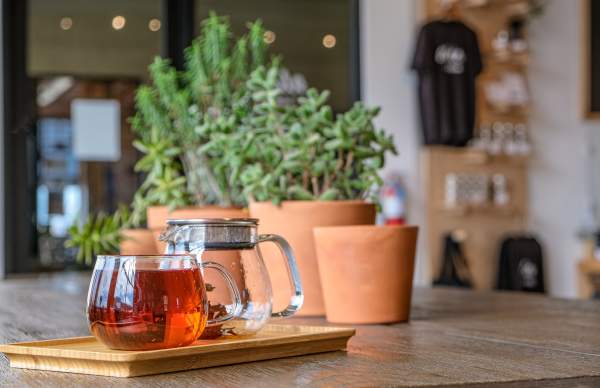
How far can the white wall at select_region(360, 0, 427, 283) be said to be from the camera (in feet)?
18.6

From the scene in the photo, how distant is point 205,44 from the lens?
1689mm

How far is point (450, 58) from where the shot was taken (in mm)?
5609

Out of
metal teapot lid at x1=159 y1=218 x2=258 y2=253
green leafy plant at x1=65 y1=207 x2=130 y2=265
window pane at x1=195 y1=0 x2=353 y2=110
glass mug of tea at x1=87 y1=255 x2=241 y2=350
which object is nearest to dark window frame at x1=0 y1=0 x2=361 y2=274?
window pane at x1=195 y1=0 x2=353 y2=110

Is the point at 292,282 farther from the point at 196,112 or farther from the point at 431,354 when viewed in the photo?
the point at 196,112

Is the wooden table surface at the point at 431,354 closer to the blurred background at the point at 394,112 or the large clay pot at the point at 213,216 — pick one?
the large clay pot at the point at 213,216

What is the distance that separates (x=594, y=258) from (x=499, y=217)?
611 millimetres

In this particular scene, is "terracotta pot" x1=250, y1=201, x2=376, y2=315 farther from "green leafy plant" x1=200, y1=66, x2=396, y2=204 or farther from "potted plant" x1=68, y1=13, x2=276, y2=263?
"potted plant" x1=68, y1=13, x2=276, y2=263

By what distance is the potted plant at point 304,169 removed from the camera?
143 centimetres

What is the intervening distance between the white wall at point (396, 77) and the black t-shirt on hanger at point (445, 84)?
132 mm

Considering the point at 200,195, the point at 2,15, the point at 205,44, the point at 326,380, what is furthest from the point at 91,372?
the point at 2,15

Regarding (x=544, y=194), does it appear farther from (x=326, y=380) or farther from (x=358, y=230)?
(x=326, y=380)

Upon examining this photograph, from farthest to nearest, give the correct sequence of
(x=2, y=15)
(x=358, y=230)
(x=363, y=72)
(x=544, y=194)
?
(x=544, y=194)
(x=363, y=72)
(x=2, y=15)
(x=358, y=230)

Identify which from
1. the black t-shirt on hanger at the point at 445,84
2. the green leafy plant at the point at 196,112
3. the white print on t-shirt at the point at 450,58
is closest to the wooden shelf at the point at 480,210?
the black t-shirt on hanger at the point at 445,84

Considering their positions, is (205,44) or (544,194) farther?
(544,194)
